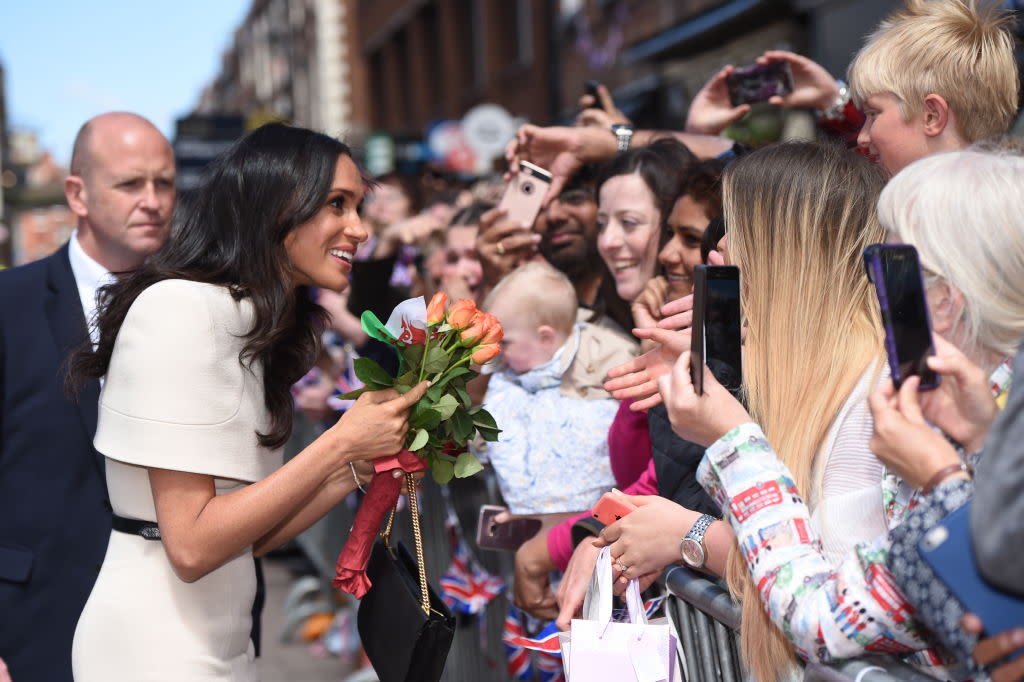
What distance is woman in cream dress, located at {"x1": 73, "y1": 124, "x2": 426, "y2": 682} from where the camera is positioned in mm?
2320

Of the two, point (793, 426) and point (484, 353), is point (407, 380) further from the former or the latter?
point (793, 426)

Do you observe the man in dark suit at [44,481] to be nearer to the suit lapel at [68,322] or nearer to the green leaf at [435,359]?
the suit lapel at [68,322]

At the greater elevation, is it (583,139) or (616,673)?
(583,139)

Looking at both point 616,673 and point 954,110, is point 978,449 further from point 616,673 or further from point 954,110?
point 954,110

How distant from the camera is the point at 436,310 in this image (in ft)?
7.98

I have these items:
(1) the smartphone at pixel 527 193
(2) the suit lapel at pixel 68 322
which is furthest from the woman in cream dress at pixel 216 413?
(1) the smartphone at pixel 527 193

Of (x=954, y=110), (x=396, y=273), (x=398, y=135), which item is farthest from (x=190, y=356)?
(x=398, y=135)

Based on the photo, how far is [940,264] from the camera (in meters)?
1.68

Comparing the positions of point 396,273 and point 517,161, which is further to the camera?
point 396,273

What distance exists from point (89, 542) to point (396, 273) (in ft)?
9.18

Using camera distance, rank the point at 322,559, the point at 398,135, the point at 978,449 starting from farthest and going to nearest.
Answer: the point at 398,135 < the point at 322,559 < the point at 978,449

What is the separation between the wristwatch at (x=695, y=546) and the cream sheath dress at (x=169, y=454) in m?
1.03

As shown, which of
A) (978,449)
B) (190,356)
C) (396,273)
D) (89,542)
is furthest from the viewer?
(396,273)

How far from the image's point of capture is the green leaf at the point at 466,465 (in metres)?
2.49
